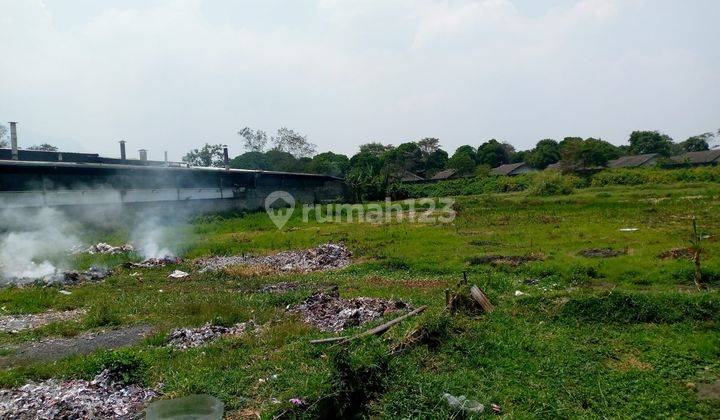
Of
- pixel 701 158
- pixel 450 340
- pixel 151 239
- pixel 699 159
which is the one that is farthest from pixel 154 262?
pixel 701 158

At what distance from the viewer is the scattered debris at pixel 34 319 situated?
9.39 metres

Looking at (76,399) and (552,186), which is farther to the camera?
(552,186)

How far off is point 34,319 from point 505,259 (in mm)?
11515

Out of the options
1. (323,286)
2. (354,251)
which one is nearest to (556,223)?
(354,251)

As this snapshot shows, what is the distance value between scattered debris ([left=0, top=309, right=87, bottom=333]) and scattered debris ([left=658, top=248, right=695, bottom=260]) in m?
13.6

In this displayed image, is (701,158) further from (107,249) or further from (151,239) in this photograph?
(107,249)

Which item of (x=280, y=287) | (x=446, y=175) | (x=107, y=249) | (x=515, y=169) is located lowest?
(x=280, y=287)

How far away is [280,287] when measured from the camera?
12492 mm

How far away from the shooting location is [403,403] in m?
5.11

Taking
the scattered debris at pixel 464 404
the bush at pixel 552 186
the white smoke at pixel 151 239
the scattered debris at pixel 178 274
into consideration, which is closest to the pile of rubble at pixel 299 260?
the scattered debris at pixel 178 274

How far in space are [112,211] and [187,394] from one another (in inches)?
796

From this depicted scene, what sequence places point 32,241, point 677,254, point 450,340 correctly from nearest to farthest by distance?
point 450,340, point 677,254, point 32,241

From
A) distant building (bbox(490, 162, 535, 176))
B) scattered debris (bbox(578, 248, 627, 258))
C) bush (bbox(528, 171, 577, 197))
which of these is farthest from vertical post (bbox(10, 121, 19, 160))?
distant building (bbox(490, 162, 535, 176))

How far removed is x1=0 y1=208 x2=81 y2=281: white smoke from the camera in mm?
14532
